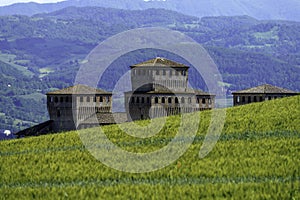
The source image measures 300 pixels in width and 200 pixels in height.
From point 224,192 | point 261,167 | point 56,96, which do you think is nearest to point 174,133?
point 261,167

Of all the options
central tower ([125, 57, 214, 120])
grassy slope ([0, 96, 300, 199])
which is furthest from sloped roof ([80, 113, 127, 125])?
grassy slope ([0, 96, 300, 199])

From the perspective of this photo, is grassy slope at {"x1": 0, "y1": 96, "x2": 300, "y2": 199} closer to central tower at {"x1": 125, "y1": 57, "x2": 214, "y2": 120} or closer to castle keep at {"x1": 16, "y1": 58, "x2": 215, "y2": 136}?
central tower at {"x1": 125, "y1": 57, "x2": 214, "y2": 120}

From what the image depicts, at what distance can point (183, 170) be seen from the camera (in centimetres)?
4812

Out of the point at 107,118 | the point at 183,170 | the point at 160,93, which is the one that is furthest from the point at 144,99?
the point at 183,170

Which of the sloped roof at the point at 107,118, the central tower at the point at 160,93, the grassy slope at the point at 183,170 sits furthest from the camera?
the central tower at the point at 160,93

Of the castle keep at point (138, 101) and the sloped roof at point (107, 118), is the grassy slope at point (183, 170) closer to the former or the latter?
the sloped roof at point (107, 118)

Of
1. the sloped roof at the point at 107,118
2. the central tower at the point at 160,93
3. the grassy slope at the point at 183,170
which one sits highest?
the grassy slope at the point at 183,170

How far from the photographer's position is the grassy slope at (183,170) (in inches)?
1644

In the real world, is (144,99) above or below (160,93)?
below

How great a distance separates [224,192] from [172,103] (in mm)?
99011

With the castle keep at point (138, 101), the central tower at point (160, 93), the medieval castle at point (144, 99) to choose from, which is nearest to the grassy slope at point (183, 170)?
the central tower at point (160, 93)

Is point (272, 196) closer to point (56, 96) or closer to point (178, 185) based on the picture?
point (178, 185)

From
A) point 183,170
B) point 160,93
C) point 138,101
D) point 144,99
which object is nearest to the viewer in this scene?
point 183,170

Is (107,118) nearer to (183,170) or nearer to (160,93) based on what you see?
(160,93)
